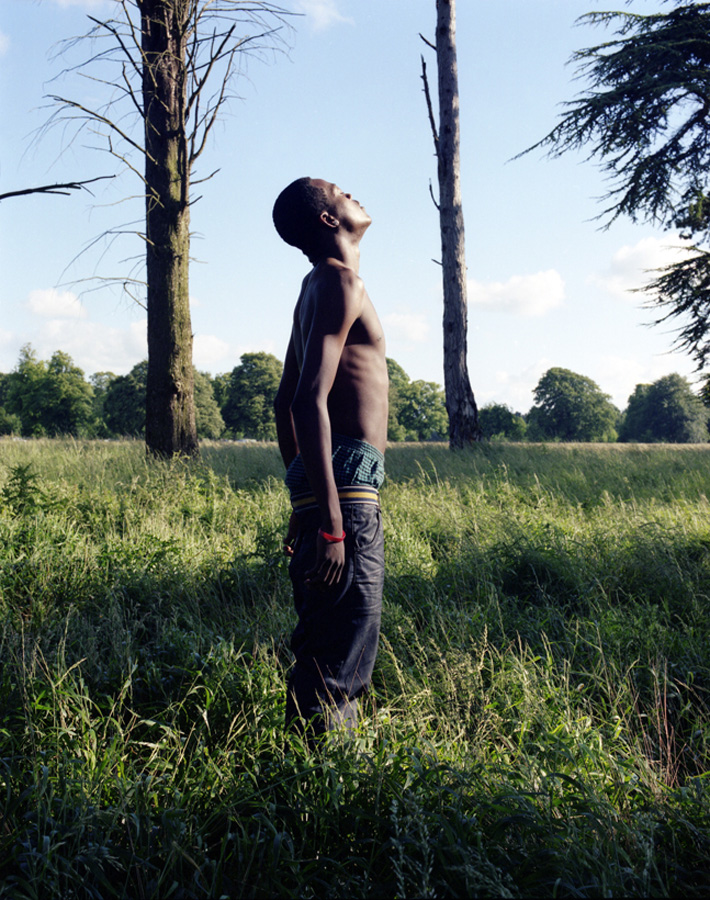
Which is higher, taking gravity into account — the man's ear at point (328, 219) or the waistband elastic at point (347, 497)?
the man's ear at point (328, 219)

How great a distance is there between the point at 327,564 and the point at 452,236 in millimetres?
10842

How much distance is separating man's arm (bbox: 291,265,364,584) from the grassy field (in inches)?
27.8

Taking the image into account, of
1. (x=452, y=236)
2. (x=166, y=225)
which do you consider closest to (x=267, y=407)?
(x=452, y=236)

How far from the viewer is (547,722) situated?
247 cm

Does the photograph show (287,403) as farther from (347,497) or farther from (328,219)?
(328,219)

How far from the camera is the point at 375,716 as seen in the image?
7.97ft

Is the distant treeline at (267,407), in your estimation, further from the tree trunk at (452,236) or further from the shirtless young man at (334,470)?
the shirtless young man at (334,470)

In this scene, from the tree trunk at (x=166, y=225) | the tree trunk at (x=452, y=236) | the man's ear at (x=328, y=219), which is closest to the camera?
the man's ear at (x=328, y=219)

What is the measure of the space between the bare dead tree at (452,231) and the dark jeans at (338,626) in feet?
31.6

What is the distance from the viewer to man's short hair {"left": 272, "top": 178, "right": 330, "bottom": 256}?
235 cm

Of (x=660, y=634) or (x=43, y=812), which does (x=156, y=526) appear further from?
(x=660, y=634)

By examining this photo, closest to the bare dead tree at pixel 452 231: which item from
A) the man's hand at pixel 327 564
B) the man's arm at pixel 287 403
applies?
the man's arm at pixel 287 403

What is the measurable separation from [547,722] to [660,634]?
52.0 inches

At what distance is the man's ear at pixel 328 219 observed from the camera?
2.34 m
